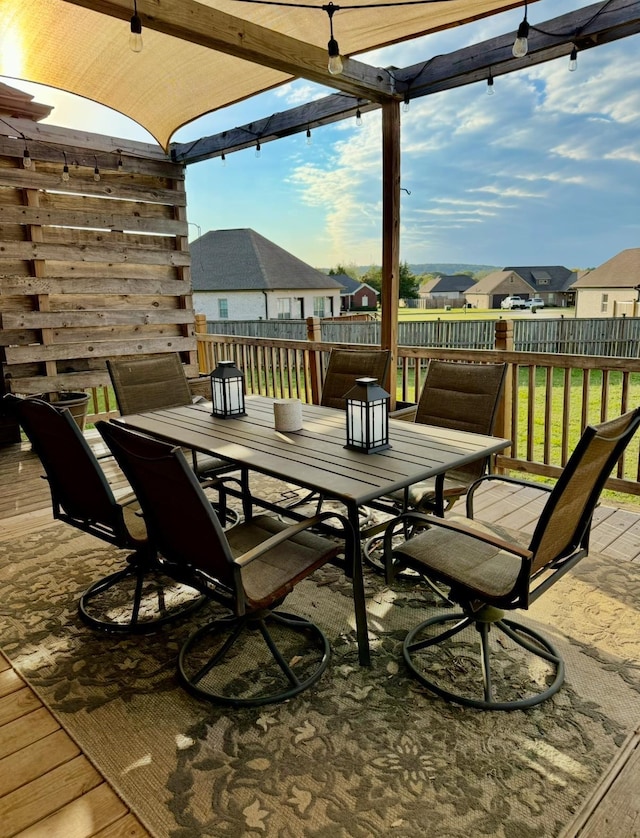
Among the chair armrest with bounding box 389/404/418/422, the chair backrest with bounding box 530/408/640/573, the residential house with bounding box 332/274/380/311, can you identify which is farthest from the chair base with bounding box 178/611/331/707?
the residential house with bounding box 332/274/380/311

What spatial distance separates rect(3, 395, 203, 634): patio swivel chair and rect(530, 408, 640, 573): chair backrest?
55.1 inches

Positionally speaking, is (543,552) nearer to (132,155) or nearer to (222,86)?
(222,86)

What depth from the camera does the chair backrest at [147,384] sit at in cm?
368

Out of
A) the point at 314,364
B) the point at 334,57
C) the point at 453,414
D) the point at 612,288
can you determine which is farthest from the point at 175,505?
the point at 612,288

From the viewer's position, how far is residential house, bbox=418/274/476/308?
11.3 meters

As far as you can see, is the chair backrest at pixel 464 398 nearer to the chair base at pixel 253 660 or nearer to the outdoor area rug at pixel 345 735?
the outdoor area rug at pixel 345 735

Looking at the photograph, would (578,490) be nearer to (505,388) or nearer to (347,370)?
(347,370)

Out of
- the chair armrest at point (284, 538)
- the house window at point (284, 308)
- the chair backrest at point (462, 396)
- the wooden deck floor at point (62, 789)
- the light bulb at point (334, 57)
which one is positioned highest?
the light bulb at point (334, 57)

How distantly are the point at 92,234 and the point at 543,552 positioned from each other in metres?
5.61

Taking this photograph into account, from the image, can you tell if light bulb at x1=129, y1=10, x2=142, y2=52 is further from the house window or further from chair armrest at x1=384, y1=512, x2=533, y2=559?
the house window

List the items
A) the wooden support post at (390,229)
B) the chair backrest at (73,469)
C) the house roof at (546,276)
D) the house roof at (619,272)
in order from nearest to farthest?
1. the chair backrest at (73,469)
2. the wooden support post at (390,229)
3. the house roof at (619,272)
4. the house roof at (546,276)

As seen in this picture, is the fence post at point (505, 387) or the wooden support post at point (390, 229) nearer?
the fence post at point (505, 387)

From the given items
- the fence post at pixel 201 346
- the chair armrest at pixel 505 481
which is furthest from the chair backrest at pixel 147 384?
the fence post at pixel 201 346

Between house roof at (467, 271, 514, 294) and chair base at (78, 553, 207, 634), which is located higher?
house roof at (467, 271, 514, 294)
